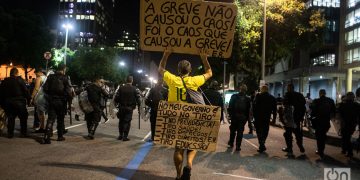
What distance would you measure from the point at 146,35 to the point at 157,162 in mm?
2763

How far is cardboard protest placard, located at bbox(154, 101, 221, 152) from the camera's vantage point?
670 centimetres

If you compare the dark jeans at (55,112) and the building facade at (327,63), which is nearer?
the dark jeans at (55,112)

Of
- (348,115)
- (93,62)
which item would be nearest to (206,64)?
(348,115)

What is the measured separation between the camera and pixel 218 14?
711 cm

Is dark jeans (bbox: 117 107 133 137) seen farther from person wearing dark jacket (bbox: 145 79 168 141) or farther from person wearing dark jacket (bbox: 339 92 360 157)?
person wearing dark jacket (bbox: 339 92 360 157)

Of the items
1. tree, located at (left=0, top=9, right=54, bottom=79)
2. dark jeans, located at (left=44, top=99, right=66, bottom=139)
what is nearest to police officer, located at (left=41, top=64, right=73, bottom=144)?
dark jeans, located at (left=44, top=99, right=66, bottom=139)

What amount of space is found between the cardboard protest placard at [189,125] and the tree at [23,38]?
51.4m

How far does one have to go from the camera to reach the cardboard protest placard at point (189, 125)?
6.70 m

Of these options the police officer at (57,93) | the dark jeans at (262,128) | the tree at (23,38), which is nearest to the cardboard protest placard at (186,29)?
the police officer at (57,93)

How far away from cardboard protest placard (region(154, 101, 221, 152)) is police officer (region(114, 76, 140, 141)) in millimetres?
5664

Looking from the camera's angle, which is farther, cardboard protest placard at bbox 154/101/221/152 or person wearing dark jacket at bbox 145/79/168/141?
person wearing dark jacket at bbox 145/79/168/141

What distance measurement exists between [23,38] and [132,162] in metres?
55.3

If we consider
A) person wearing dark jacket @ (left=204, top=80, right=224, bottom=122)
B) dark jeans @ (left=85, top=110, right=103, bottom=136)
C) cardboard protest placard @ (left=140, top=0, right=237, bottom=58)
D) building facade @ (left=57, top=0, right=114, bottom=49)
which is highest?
building facade @ (left=57, top=0, right=114, bottom=49)

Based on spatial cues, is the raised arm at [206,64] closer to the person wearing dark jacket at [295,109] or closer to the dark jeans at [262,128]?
the person wearing dark jacket at [295,109]
